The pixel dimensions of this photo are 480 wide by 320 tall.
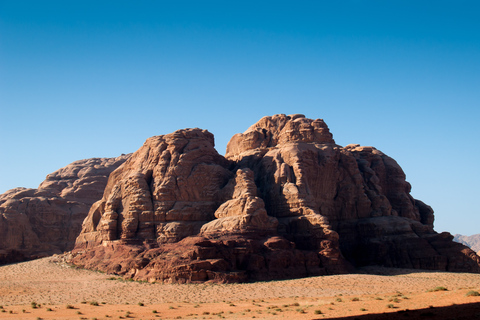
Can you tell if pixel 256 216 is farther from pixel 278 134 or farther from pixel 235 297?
pixel 278 134

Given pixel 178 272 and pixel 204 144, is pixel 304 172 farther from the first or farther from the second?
pixel 178 272

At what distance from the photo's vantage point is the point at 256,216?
60875mm

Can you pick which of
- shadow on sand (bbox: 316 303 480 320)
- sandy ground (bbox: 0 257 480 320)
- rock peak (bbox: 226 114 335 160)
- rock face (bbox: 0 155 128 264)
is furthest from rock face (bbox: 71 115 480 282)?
shadow on sand (bbox: 316 303 480 320)

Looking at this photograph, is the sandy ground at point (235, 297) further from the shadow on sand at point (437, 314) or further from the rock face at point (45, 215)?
the rock face at point (45, 215)

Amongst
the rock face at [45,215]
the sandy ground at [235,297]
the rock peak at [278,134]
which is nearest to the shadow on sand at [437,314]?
the sandy ground at [235,297]

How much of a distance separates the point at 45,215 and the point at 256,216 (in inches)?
1854

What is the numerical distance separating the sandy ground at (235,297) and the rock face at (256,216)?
354 cm

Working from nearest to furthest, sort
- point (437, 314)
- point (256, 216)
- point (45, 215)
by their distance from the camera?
point (437, 314) → point (256, 216) → point (45, 215)

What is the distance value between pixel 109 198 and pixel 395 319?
1804 inches

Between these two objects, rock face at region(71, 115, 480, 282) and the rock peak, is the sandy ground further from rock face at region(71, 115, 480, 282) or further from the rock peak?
the rock peak

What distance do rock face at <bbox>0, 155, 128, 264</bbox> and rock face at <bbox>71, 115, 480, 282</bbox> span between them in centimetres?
2324

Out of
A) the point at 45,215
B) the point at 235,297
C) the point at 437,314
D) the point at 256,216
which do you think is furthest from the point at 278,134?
the point at 437,314

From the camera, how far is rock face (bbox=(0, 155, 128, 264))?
293 ft

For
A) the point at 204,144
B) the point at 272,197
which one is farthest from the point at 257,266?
the point at 204,144
